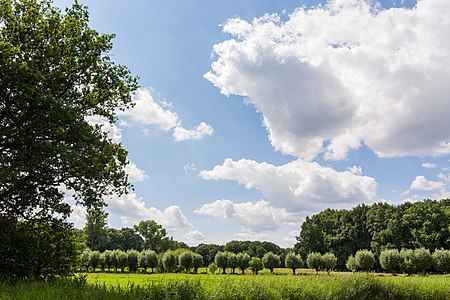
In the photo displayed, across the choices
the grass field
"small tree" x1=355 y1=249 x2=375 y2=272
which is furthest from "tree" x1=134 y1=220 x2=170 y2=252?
the grass field

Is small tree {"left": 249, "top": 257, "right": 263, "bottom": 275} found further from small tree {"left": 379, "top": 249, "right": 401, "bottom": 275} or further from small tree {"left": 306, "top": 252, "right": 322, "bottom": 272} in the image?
small tree {"left": 379, "top": 249, "right": 401, "bottom": 275}

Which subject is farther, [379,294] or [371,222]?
[371,222]

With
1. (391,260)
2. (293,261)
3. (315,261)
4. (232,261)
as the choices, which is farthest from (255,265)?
(391,260)

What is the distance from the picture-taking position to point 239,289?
16266 mm

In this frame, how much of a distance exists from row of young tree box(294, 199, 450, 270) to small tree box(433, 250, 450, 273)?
45.2 feet

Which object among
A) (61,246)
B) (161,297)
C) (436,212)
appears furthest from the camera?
(436,212)

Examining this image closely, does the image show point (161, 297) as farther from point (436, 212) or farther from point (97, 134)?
point (436, 212)

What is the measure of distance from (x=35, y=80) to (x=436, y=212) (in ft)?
292

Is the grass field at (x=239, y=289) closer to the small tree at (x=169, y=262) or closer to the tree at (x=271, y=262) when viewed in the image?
the tree at (x=271, y=262)

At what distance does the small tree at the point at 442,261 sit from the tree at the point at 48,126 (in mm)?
65037

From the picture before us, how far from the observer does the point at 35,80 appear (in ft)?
57.9

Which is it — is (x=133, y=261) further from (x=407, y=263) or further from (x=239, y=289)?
(x=239, y=289)

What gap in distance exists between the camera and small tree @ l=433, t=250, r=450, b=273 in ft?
215

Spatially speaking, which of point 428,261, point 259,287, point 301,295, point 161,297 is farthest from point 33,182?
point 428,261
